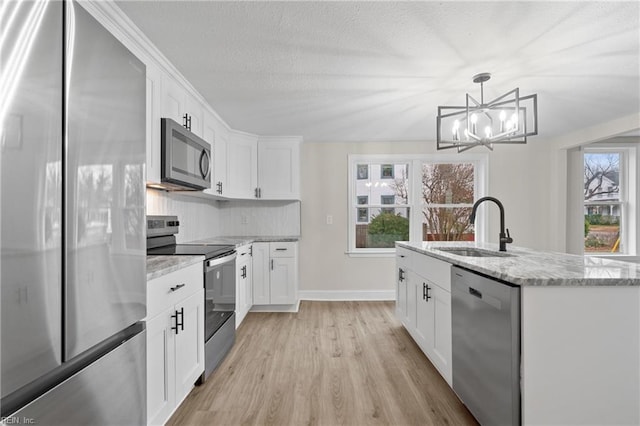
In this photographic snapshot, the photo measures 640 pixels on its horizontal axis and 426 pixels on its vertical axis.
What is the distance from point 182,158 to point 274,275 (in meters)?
1.97

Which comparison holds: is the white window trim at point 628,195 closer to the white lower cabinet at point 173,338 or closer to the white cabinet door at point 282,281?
the white cabinet door at point 282,281

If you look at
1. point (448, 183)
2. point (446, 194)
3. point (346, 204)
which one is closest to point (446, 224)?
point (446, 194)

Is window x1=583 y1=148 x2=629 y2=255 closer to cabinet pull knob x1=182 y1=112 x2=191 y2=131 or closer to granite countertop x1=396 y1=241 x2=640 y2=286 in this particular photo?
granite countertop x1=396 y1=241 x2=640 y2=286

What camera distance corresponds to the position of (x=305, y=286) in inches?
178

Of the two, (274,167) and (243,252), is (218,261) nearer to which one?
(243,252)

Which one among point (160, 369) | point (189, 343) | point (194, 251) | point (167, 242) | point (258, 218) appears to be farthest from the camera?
point (258, 218)

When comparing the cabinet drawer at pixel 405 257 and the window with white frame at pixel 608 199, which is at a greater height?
the window with white frame at pixel 608 199

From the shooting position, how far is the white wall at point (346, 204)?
14.9 ft

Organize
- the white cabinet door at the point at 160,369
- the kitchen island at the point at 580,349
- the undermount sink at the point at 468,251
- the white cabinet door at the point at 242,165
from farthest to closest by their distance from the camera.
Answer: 1. the white cabinet door at the point at 242,165
2. the undermount sink at the point at 468,251
3. the white cabinet door at the point at 160,369
4. the kitchen island at the point at 580,349

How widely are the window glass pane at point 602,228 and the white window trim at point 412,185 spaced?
5.09 feet

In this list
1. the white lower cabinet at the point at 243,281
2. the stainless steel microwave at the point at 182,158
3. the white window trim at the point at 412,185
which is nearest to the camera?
the stainless steel microwave at the point at 182,158

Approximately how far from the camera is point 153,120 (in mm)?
2057

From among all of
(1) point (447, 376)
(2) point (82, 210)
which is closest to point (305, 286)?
(1) point (447, 376)

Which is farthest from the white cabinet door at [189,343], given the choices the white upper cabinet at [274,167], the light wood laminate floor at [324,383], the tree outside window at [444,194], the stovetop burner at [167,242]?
the tree outside window at [444,194]
